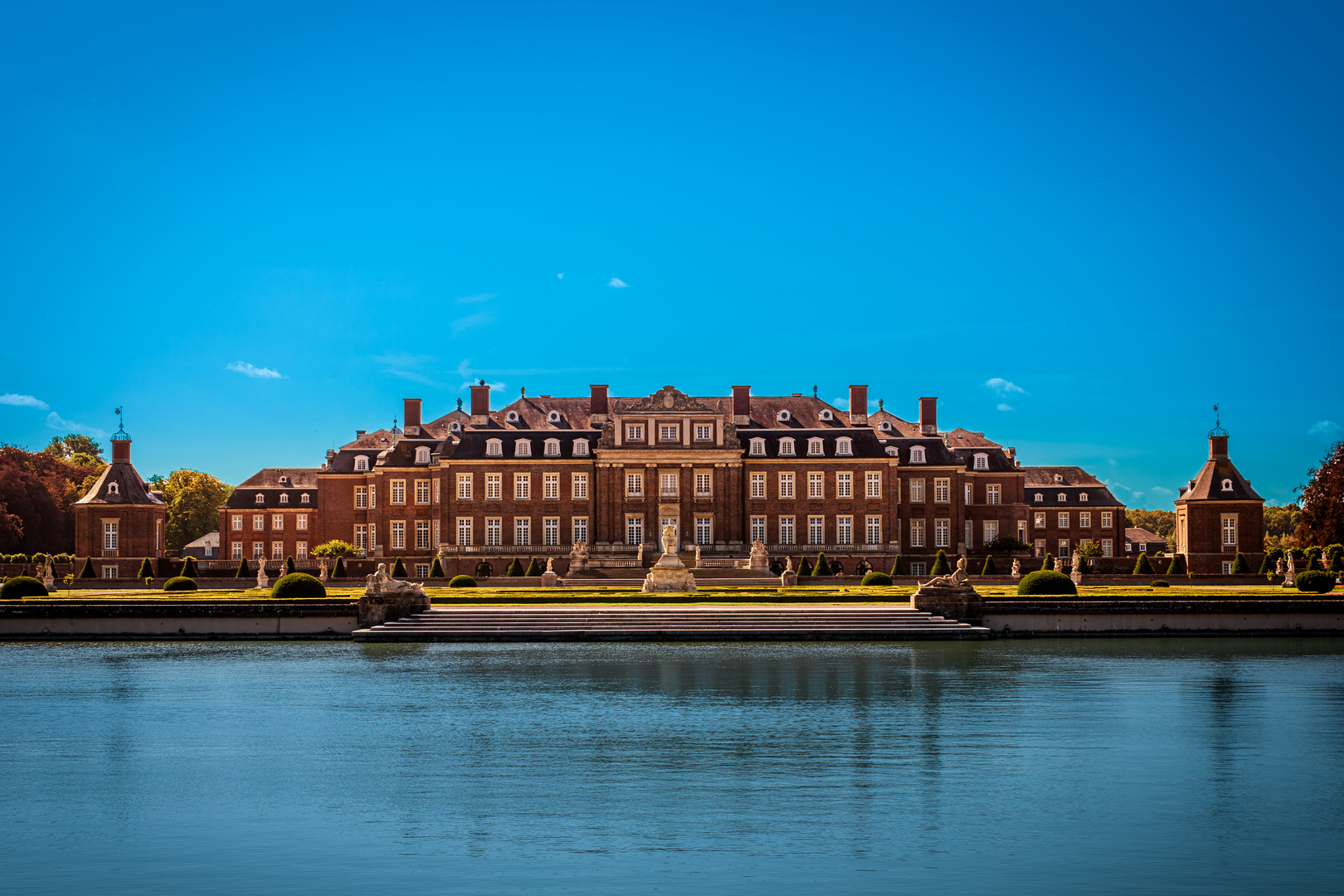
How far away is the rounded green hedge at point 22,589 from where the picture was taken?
40.0 m

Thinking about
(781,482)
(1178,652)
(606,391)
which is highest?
(606,391)

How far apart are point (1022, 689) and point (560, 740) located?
9148 mm

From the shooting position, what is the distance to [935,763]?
14562 millimetres

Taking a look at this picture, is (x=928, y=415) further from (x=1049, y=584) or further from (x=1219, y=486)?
(x=1049, y=584)

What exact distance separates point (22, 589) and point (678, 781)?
34.7 metres

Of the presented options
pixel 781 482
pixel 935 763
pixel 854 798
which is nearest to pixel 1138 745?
pixel 935 763

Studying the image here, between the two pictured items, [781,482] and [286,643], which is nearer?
[286,643]

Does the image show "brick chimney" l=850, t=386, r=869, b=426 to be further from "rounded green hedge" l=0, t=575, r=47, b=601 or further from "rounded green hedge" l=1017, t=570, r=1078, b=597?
"rounded green hedge" l=0, t=575, r=47, b=601

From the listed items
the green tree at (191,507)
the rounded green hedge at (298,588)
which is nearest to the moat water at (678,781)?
the rounded green hedge at (298,588)

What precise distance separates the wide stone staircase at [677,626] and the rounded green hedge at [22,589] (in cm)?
1569

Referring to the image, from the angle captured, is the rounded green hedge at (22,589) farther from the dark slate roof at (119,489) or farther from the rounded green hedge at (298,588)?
the dark slate roof at (119,489)

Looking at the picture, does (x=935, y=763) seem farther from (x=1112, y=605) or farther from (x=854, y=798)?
(x=1112, y=605)

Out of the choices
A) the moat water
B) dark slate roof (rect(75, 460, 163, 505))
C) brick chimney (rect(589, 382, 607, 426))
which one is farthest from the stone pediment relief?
the moat water

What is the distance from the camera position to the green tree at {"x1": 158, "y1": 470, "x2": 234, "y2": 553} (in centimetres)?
9175
